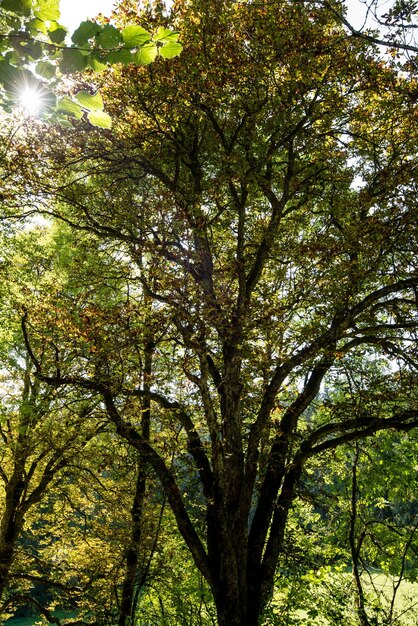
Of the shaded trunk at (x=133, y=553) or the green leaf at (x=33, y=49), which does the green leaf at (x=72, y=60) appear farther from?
the shaded trunk at (x=133, y=553)

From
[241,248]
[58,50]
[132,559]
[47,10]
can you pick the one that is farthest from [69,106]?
[132,559]

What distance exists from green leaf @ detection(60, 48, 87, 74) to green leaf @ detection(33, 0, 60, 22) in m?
0.13

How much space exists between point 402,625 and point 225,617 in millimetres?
4263

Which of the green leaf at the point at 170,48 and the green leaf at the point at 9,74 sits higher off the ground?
the green leaf at the point at 170,48

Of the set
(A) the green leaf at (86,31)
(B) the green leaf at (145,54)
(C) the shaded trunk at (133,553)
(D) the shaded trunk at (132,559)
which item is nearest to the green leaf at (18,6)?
(A) the green leaf at (86,31)

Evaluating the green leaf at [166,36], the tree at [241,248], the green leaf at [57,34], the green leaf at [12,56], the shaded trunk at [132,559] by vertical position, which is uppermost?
the tree at [241,248]

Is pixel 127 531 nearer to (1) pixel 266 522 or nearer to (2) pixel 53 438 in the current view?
(2) pixel 53 438

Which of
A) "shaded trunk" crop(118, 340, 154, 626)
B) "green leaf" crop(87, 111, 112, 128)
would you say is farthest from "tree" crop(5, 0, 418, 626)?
"green leaf" crop(87, 111, 112, 128)

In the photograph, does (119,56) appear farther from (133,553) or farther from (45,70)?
(133,553)

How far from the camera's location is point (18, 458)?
10289 mm

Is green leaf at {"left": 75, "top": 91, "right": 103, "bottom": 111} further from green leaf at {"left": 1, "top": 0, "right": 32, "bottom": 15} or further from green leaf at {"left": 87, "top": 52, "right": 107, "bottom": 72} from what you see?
green leaf at {"left": 1, "top": 0, "right": 32, "bottom": 15}

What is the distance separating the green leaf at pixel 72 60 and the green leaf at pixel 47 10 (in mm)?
129

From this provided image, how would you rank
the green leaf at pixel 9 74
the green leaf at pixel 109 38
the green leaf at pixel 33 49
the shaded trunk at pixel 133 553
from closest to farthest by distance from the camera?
the green leaf at pixel 109 38 < the green leaf at pixel 9 74 < the green leaf at pixel 33 49 < the shaded trunk at pixel 133 553

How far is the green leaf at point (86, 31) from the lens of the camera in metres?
1.49
